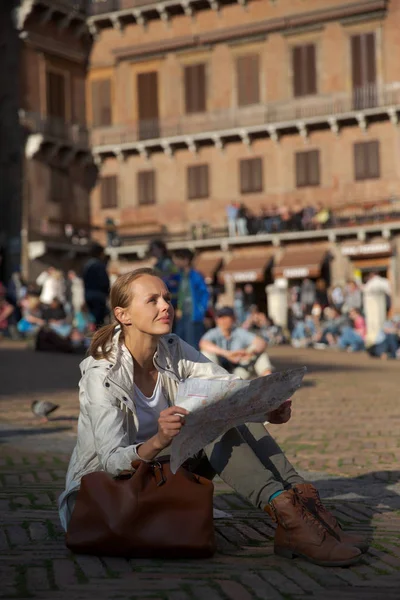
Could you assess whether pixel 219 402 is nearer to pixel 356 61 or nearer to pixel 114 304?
pixel 114 304

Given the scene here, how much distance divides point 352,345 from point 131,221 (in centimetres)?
1502

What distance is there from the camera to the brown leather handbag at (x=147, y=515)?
11.2ft

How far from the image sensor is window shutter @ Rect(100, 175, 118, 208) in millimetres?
35188

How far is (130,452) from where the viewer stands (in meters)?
3.48

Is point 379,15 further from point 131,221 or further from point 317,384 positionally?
point 317,384

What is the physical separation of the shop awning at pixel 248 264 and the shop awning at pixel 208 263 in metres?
0.33

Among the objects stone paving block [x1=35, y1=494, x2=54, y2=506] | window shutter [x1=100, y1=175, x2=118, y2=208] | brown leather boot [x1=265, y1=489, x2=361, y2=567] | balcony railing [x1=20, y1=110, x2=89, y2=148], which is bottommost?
stone paving block [x1=35, y1=494, x2=54, y2=506]

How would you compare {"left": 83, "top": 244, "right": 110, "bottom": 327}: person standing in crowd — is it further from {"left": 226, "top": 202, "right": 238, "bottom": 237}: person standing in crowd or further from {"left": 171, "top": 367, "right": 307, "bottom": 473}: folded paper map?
{"left": 226, "top": 202, "right": 238, "bottom": 237}: person standing in crowd

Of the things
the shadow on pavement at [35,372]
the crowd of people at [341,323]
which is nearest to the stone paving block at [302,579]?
the shadow on pavement at [35,372]

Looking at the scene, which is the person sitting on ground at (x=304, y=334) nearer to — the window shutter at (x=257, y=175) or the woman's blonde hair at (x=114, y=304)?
the window shutter at (x=257, y=175)

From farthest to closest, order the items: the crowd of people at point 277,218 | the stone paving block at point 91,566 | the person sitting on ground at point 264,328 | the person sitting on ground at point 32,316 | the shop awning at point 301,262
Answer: the crowd of people at point 277,218, the shop awning at point 301,262, the person sitting on ground at point 264,328, the person sitting on ground at point 32,316, the stone paving block at point 91,566

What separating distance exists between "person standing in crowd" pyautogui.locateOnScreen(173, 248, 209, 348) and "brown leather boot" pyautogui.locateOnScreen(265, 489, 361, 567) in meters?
7.27

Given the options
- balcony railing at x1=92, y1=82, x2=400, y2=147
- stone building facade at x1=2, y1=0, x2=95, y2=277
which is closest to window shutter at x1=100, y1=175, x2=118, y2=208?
stone building facade at x1=2, y1=0, x2=95, y2=277

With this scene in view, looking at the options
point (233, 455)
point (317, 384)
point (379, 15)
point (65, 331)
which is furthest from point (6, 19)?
point (233, 455)
